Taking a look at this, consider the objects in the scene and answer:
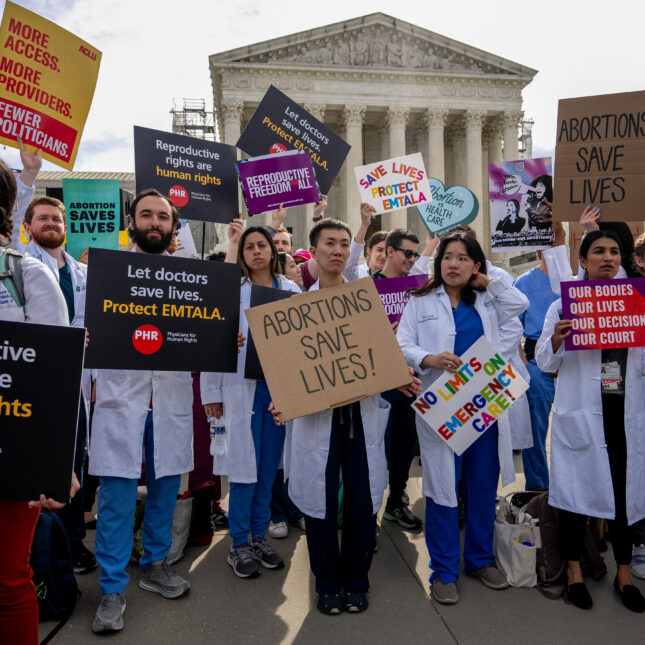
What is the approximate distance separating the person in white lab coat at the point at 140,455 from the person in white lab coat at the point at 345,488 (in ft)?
2.57

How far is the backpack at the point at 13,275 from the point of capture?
80.4 inches

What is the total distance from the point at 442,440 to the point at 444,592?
2.95 feet

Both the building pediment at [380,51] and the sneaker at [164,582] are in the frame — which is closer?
the sneaker at [164,582]

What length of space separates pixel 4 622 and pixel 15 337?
1.03m

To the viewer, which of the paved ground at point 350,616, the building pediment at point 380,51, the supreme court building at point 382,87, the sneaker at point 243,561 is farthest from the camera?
the building pediment at point 380,51

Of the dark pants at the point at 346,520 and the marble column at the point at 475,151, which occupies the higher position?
the marble column at the point at 475,151

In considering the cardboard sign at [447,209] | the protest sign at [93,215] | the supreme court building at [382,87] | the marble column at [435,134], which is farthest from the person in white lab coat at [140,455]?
the marble column at [435,134]

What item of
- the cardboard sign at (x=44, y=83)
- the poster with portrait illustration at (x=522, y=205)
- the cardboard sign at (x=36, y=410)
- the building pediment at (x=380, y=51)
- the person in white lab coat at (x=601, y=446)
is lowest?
the person in white lab coat at (x=601, y=446)

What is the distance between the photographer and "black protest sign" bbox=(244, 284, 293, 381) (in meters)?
3.45

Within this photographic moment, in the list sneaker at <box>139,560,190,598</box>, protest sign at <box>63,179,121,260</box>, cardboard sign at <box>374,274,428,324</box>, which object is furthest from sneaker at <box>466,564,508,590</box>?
protest sign at <box>63,179,121,260</box>

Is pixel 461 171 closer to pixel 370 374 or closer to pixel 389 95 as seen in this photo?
pixel 389 95

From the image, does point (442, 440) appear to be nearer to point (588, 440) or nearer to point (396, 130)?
point (588, 440)

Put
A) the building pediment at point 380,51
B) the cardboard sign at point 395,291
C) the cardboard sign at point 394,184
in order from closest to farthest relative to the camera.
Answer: the cardboard sign at point 395,291 → the cardboard sign at point 394,184 → the building pediment at point 380,51

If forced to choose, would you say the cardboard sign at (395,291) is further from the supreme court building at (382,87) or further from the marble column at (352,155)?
the supreme court building at (382,87)
